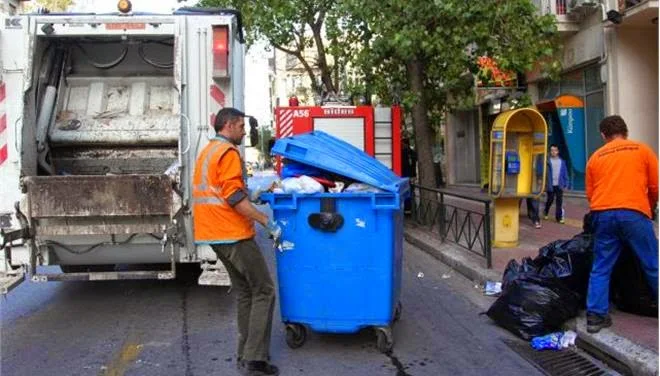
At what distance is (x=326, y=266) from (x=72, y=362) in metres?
1.97

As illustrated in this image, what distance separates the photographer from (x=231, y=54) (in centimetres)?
598

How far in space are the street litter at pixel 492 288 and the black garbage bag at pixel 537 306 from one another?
1398 mm

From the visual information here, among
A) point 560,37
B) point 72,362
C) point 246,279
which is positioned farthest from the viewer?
point 560,37

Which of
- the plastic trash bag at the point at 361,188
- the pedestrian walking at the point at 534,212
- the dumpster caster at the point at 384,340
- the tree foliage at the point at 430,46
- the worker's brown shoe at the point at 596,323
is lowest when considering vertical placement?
the dumpster caster at the point at 384,340

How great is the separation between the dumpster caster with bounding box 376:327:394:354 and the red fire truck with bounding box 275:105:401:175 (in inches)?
298

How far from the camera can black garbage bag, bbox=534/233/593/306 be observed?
17.7ft

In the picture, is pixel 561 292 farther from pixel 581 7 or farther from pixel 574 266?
pixel 581 7

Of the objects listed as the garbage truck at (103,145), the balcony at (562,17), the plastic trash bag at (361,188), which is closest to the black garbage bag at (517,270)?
the plastic trash bag at (361,188)

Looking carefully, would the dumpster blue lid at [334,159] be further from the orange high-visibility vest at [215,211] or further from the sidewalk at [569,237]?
the sidewalk at [569,237]

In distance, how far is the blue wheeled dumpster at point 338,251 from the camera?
4.79 m

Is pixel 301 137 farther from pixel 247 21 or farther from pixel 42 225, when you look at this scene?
pixel 247 21

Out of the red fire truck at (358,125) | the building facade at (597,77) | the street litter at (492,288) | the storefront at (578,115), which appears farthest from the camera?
the storefront at (578,115)

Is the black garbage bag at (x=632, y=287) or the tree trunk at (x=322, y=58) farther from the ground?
the tree trunk at (x=322, y=58)

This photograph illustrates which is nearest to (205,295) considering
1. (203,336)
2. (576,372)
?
(203,336)
